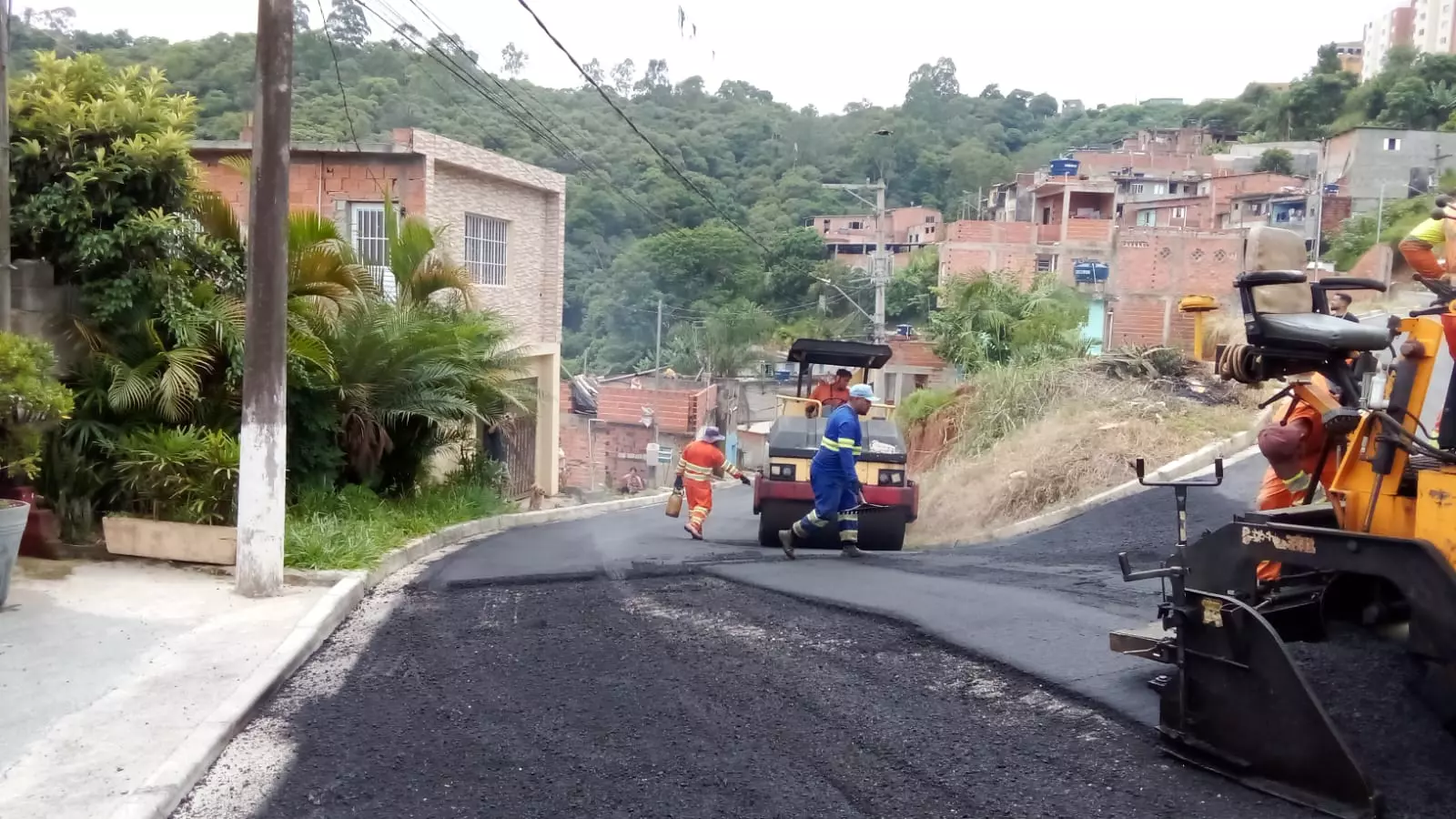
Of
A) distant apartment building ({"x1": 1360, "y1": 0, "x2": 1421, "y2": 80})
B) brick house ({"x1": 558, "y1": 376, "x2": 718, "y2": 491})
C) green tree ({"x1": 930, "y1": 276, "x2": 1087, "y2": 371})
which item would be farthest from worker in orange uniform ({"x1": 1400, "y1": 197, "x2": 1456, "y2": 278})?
distant apartment building ({"x1": 1360, "y1": 0, "x2": 1421, "y2": 80})

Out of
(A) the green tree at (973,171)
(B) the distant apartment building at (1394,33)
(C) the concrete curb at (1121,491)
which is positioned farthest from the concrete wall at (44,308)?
(B) the distant apartment building at (1394,33)

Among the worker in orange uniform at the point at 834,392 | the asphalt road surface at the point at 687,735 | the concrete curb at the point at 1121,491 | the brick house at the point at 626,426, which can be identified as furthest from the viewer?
the brick house at the point at 626,426

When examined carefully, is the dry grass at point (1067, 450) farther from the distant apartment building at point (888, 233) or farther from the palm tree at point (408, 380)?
the distant apartment building at point (888, 233)

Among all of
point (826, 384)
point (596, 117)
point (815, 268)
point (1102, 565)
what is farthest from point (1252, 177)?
point (1102, 565)

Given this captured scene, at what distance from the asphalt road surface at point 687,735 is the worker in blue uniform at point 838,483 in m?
3.26

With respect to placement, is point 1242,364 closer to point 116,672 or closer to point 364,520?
point 116,672

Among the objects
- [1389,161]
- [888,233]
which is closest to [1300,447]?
[1389,161]

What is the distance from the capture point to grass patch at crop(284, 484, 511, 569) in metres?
9.40

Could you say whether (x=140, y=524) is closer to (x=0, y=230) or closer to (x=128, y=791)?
(x=0, y=230)

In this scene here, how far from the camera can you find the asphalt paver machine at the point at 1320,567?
14.1ft

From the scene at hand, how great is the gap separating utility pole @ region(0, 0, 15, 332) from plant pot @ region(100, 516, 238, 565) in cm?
166

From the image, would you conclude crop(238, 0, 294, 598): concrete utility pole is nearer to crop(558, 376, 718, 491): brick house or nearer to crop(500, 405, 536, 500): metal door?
crop(500, 405, 536, 500): metal door

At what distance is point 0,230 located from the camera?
8875mm

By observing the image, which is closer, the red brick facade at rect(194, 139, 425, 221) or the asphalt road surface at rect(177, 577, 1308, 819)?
the asphalt road surface at rect(177, 577, 1308, 819)
